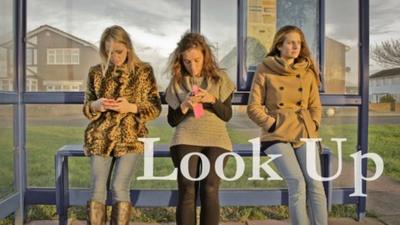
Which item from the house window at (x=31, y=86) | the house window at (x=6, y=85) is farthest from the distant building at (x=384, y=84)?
the house window at (x=6, y=85)

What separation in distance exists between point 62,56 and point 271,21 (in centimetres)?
167

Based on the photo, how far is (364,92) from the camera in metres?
4.25

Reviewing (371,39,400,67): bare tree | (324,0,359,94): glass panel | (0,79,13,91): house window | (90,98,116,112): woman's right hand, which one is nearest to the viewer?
(90,98,116,112): woman's right hand

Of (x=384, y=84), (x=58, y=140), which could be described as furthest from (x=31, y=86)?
(x=384, y=84)

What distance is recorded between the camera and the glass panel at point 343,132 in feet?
14.3

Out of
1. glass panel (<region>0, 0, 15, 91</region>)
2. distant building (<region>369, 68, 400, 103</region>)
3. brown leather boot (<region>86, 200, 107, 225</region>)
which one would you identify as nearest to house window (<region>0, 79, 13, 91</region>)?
glass panel (<region>0, 0, 15, 91</region>)

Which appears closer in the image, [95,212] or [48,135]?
[95,212]

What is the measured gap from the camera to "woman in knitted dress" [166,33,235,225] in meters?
3.35

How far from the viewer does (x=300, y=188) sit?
3404 mm

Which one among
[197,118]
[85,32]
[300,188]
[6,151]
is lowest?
[300,188]

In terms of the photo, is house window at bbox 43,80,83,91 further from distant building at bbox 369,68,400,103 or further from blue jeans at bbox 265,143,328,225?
distant building at bbox 369,68,400,103

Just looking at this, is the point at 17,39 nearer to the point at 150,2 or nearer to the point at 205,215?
the point at 150,2

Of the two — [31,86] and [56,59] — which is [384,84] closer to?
[56,59]

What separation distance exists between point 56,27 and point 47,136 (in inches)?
33.9
